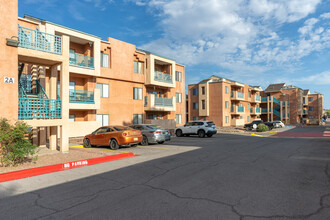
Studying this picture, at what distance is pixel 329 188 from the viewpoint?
607 cm

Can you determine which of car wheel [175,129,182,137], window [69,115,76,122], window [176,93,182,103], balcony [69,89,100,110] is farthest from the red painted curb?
window [176,93,182,103]

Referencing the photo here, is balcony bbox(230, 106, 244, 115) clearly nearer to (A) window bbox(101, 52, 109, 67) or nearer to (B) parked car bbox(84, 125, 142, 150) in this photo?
(A) window bbox(101, 52, 109, 67)

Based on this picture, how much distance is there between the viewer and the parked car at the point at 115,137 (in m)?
14.1

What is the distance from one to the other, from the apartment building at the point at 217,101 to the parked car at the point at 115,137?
3427 centimetres

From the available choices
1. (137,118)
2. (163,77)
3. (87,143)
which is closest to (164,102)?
(163,77)

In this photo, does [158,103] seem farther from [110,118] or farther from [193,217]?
[193,217]

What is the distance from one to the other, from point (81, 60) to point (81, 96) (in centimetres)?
342

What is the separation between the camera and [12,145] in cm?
877

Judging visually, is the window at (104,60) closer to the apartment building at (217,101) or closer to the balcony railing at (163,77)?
the balcony railing at (163,77)

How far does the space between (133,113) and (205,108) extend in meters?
25.7

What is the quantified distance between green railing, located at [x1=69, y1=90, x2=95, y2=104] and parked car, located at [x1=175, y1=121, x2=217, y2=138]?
34.9 feet

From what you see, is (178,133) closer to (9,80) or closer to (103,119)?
(103,119)

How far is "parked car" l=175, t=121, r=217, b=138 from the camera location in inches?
931

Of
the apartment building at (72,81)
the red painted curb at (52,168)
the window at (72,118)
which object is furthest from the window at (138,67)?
the red painted curb at (52,168)
